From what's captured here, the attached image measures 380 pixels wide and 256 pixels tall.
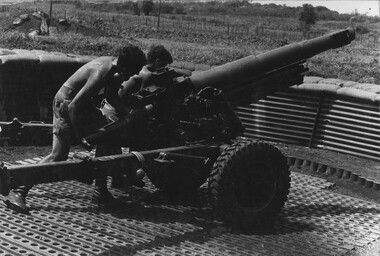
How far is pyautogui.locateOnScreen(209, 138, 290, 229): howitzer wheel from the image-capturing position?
5895 mm

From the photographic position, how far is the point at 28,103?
9.16m

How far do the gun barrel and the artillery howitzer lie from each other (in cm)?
1

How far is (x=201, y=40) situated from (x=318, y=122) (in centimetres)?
2102

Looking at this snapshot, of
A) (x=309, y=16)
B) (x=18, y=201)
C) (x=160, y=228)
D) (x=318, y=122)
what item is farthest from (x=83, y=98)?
(x=309, y=16)

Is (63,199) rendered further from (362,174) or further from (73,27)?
(73,27)

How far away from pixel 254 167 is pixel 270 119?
374 cm

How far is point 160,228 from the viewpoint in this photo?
590cm

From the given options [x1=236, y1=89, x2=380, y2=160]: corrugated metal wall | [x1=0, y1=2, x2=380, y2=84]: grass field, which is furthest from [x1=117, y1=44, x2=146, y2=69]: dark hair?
[x1=0, y1=2, x2=380, y2=84]: grass field

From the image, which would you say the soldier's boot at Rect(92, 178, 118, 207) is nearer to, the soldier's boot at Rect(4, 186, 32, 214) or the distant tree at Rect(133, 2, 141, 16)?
the soldier's boot at Rect(4, 186, 32, 214)

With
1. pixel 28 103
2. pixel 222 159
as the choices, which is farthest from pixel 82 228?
pixel 28 103

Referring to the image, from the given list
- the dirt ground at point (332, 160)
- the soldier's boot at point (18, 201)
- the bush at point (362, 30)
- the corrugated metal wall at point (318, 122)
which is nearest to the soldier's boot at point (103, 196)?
the soldier's boot at point (18, 201)

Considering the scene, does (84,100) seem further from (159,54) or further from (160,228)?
(160,228)

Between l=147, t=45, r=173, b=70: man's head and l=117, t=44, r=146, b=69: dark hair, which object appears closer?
l=117, t=44, r=146, b=69: dark hair

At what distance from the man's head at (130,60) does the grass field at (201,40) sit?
820 cm
